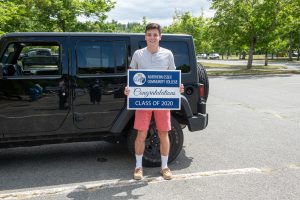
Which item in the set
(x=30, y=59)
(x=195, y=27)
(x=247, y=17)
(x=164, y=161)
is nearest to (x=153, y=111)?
(x=164, y=161)

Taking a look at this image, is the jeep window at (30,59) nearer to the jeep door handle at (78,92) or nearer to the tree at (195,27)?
the jeep door handle at (78,92)

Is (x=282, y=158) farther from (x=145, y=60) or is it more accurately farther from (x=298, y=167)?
(x=145, y=60)

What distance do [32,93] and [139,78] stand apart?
1310mm

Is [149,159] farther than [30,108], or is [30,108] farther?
[149,159]

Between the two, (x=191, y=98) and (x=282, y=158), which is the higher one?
(x=191, y=98)

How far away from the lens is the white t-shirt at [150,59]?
384 centimetres

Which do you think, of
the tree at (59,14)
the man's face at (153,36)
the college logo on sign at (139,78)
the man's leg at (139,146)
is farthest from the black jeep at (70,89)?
the tree at (59,14)

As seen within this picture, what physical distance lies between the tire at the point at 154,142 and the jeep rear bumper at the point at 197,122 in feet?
0.54

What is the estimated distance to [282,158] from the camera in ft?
15.7

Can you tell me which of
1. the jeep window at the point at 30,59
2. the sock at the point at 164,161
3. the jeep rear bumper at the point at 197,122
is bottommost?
the sock at the point at 164,161

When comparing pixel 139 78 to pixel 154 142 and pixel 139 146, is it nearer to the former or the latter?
pixel 139 146

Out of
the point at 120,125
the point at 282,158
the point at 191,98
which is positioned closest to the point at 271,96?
the point at 282,158

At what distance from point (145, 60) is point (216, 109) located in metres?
5.56

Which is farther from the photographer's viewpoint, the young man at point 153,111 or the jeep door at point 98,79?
the jeep door at point 98,79
